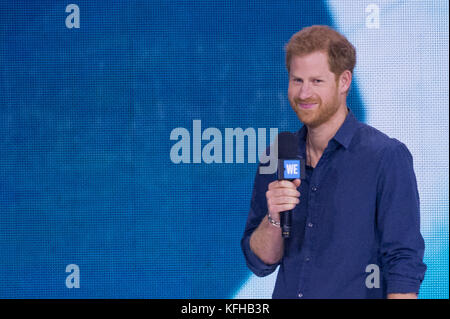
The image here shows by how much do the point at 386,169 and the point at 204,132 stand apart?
6.01 feet

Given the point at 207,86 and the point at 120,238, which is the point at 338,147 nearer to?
the point at 207,86

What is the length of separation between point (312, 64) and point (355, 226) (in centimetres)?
62

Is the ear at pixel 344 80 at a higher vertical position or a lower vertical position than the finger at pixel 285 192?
higher

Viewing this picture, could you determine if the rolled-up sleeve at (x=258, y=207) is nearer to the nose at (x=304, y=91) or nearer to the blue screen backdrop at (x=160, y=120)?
the nose at (x=304, y=91)

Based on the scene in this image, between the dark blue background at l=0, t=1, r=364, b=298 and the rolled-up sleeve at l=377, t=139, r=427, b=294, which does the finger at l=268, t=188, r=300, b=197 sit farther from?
the dark blue background at l=0, t=1, r=364, b=298

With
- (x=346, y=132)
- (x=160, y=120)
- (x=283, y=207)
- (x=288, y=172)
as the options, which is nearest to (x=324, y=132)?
(x=346, y=132)

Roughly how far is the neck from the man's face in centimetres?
2

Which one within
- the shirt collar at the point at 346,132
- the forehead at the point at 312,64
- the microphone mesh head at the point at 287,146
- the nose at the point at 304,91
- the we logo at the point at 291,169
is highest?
the forehead at the point at 312,64

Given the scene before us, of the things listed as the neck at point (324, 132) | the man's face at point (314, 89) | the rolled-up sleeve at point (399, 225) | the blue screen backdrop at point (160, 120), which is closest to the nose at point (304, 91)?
the man's face at point (314, 89)

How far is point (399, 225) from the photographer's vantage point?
1781 mm

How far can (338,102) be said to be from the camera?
208 centimetres

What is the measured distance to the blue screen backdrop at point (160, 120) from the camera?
3.54m

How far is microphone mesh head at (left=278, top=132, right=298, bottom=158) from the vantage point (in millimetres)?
1955
